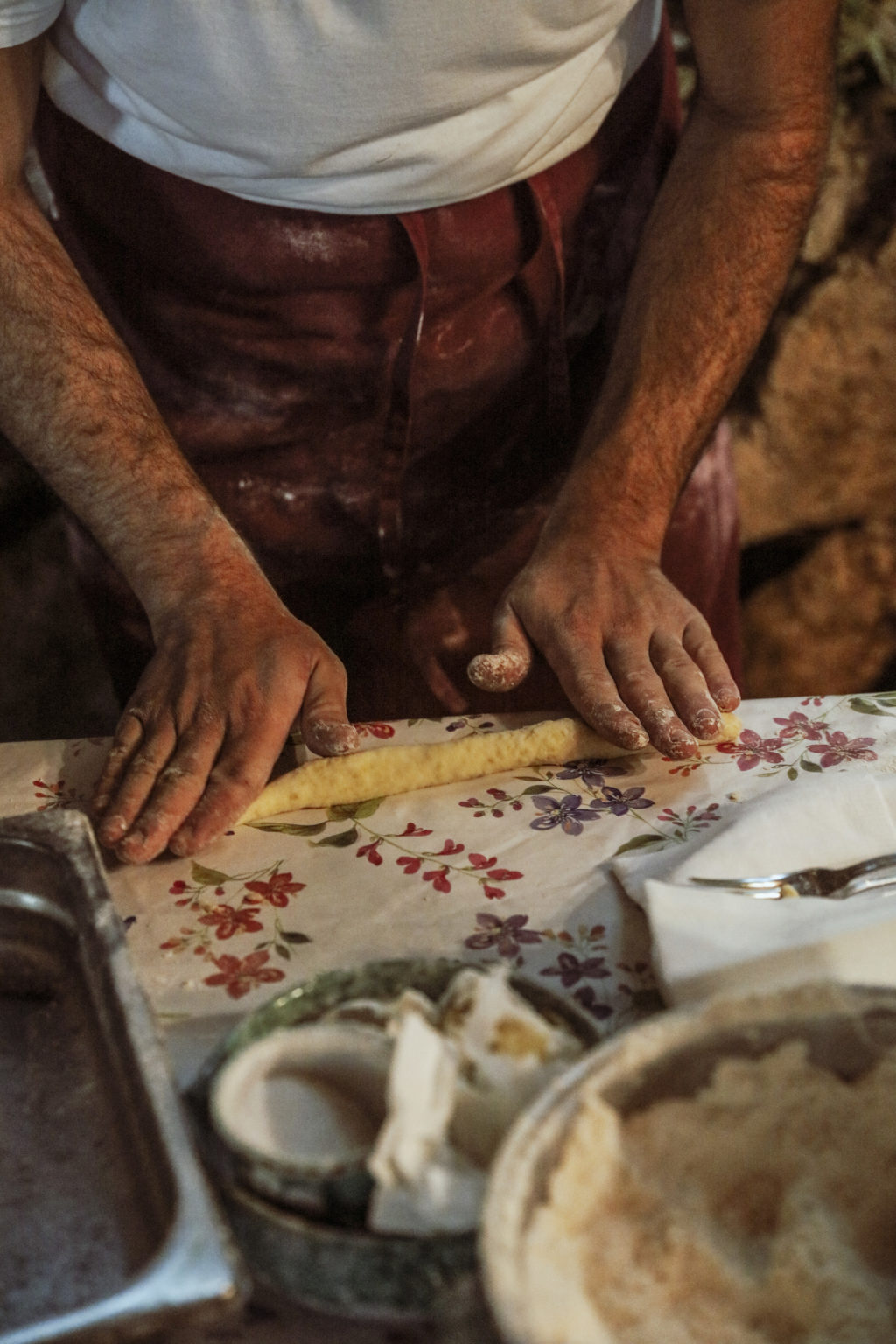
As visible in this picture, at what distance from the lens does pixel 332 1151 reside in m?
0.67

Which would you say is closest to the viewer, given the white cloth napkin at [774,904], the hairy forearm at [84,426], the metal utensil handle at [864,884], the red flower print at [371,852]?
the white cloth napkin at [774,904]

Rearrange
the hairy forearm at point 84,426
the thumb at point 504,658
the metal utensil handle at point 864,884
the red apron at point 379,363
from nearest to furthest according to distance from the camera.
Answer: the metal utensil handle at point 864,884 < the thumb at point 504,658 < the hairy forearm at point 84,426 < the red apron at point 379,363

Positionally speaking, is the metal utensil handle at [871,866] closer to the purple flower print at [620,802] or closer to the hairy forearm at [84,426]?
the purple flower print at [620,802]

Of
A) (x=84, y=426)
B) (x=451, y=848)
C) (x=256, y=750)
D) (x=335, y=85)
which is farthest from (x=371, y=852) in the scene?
(x=335, y=85)

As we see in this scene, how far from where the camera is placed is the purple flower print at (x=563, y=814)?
3.56 feet

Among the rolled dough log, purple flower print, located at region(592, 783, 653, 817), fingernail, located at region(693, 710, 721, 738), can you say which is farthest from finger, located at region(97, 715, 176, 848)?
fingernail, located at region(693, 710, 721, 738)

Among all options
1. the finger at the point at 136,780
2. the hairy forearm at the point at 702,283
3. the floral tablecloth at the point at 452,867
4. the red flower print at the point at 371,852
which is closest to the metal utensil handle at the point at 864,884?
the floral tablecloth at the point at 452,867

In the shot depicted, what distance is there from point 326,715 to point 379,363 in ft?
2.10

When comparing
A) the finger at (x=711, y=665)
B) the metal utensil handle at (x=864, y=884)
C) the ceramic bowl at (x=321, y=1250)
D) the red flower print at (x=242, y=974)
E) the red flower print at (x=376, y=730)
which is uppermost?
the ceramic bowl at (x=321, y=1250)

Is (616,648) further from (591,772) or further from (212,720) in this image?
(212,720)

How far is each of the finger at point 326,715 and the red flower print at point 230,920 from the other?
0.23 meters

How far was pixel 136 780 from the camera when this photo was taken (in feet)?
3.72

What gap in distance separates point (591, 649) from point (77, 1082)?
2.33 feet

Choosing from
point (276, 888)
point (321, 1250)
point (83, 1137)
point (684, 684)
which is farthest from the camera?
point (684, 684)
